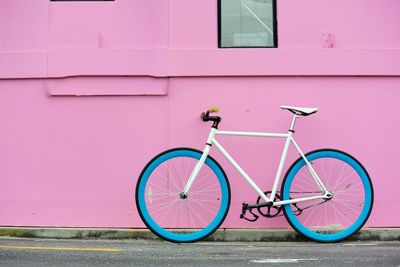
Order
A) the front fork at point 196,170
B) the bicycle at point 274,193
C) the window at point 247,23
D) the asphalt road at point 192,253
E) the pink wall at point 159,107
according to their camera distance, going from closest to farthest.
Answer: the asphalt road at point 192,253, the front fork at point 196,170, the bicycle at point 274,193, the pink wall at point 159,107, the window at point 247,23

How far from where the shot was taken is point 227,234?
16.5 feet

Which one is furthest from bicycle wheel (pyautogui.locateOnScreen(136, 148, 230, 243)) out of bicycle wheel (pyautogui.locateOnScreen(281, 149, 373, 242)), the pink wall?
bicycle wheel (pyautogui.locateOnScreen(281, 149, 373, 242))

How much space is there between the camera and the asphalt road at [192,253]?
13.3 feet

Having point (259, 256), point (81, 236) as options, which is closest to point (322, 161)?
point (259, 256)

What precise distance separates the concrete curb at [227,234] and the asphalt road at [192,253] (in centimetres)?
12

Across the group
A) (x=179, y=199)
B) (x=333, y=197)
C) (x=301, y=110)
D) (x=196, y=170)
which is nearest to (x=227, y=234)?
(x=179, y=199)

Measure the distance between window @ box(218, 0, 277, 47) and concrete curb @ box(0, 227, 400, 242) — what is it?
212cm

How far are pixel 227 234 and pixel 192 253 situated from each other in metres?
0.73

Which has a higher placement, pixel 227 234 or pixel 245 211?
pixel 245 211

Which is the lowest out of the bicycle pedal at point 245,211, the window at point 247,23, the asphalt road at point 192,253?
the asphalt road at point 192,253

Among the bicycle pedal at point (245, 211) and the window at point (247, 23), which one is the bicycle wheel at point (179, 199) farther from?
the window at point (247, 23)

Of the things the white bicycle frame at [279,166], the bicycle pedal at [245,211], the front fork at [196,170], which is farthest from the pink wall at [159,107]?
the front fork at [196,170]

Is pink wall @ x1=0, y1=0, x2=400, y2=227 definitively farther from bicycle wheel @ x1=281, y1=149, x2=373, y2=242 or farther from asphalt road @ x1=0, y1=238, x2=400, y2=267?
asphalt road @ x1=0, y1=238, x2=400, y2=267

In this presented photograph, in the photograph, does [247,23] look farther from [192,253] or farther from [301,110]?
[192,253]
